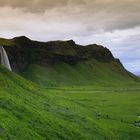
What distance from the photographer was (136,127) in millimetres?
82000

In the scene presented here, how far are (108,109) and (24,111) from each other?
52.3m

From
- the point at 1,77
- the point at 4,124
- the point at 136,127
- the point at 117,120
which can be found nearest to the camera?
the point at 4,124

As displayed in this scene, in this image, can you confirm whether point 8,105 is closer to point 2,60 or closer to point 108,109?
point 108,109

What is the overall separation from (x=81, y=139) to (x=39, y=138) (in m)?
9.76

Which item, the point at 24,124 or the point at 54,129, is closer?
the point at 24,124

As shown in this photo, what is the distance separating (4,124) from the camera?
5519cm

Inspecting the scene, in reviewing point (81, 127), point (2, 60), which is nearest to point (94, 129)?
point (81, 127)

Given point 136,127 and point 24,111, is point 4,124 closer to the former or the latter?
point 24,111

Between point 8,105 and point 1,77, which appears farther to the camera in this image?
point 1,77

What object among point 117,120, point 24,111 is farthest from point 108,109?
point 24,111

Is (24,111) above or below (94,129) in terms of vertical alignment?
above

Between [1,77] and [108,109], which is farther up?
[1,77]

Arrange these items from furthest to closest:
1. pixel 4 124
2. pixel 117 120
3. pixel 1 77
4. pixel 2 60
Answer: pixel 2 60 → pixel 1 77 → pixel 117 120 → pixel 4 124

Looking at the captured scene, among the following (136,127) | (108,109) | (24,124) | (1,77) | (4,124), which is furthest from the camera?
(108,109)
